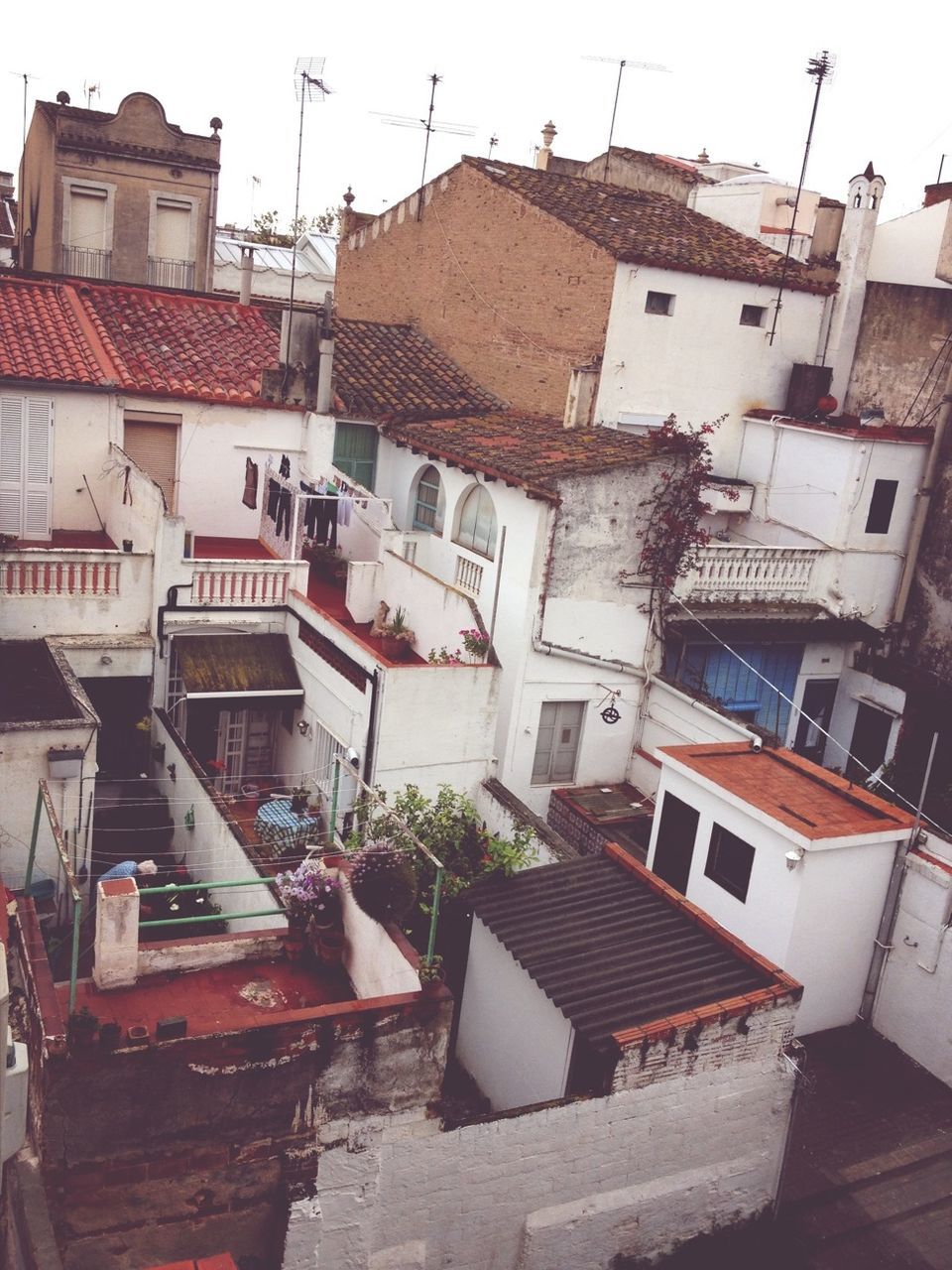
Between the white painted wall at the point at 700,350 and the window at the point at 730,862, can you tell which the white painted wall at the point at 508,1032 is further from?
the white painted wall at the point at 700,350

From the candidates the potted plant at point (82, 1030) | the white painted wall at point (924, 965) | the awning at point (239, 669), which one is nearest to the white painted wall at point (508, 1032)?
the potted plant at point (82, 1030)

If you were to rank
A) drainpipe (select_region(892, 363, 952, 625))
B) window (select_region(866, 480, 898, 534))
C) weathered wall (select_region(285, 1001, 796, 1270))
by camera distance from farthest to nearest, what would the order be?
1. window (select_region(866, 480, 898, 534))
2. drainpipe (select_region(892, 363, 952, 625))
3. weathered wall (select_region(285, 1001, 796, 1270))

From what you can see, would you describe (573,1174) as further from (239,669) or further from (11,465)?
(11,465)

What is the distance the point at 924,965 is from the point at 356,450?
15.4 meters

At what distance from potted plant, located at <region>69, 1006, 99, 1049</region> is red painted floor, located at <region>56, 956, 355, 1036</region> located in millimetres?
962

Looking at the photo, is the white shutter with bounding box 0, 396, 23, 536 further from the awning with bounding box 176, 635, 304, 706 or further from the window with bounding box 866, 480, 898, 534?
the window with bounding box 866, 480, 898, 534

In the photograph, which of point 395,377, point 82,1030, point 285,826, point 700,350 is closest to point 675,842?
point 285,826

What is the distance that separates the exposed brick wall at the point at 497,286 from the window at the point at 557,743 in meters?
7.10

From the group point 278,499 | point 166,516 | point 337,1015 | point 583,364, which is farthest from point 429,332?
point 337,1015

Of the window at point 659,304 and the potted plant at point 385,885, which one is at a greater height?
the window at point 659,304

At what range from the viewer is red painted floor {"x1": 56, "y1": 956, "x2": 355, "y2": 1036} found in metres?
10.7

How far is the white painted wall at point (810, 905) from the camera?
14.4 meters

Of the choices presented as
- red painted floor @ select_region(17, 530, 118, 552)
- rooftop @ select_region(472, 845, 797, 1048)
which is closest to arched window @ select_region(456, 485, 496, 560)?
red painted floor @ select_region(17, 530, 118, 552)

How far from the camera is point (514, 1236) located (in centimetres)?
1121
